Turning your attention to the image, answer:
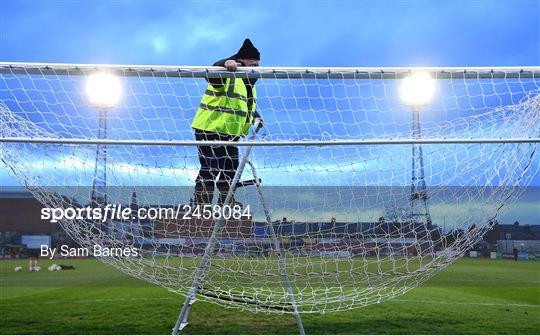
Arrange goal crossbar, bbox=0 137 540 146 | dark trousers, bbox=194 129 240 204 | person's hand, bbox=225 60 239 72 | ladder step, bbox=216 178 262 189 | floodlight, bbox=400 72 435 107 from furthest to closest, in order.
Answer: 1. ladder step, bbox=216 178 262 189
2. dark trousers, bbox=194 129 240 204
3. floodlight, bbox=400 72 435 107
4. person's hand, bbox=225 60 239 72
5. goal crossbar, bbox=0 137 540 146

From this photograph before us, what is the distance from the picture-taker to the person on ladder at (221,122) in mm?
3570

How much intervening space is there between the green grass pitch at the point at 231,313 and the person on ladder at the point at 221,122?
2403 millimetres

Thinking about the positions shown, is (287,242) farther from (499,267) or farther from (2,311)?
(499,267)

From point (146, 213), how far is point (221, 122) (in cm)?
98

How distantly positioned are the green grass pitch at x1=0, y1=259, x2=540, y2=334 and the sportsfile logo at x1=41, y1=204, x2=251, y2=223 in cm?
211

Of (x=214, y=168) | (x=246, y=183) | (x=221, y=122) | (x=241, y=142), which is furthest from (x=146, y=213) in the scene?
(x=241, y=142)

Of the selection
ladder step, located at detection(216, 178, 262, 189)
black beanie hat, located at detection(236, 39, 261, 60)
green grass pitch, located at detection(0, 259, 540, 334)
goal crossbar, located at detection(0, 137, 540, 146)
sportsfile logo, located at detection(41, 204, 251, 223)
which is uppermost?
black beanie hat, located at detection(236, 39, 261, 60)

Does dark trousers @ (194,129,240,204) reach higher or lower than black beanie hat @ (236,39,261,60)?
lower

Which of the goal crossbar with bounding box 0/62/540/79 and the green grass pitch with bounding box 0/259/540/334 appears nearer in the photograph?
the goal crossbar with bounding box 0/62/540/79

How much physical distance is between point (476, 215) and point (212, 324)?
3366mm

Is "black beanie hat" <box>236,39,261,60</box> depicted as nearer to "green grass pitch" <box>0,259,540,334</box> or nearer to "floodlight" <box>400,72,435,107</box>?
"floodlight" <box>400,72,435,107</box>

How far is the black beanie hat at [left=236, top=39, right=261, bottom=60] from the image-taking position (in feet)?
11.8

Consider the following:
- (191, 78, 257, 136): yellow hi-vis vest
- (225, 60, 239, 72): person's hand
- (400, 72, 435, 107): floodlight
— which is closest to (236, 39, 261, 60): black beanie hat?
(191, 78, 257, 136): yellow hi-vis vest

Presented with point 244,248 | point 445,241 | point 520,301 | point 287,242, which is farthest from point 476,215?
point 520,301
